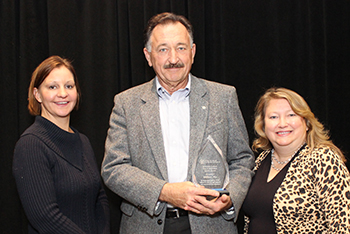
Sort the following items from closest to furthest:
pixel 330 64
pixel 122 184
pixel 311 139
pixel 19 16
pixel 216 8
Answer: pixel 122 184 → pixel 311 139 → pixel 19 16 → pixel 216 8 → pixel 330 64

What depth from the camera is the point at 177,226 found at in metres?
1.78

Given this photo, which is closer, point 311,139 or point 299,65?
point 311,139

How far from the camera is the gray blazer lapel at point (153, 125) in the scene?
178 centimetres

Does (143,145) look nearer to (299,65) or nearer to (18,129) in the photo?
(18,129)

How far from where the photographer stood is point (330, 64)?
10.8 feet

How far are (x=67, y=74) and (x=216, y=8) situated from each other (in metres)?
1.65

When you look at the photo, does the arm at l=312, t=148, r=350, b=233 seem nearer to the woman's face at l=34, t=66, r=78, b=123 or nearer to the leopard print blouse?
the leopard print blouse

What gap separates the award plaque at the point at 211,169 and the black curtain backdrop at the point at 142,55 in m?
1.38

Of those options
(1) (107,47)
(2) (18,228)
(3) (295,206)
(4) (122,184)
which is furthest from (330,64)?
(2) (18,228)

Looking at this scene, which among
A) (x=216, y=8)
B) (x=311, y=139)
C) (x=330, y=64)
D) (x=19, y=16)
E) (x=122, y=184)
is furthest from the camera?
(x=330, y=64)

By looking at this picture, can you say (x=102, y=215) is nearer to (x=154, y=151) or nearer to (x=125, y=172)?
(x=125, y=172)

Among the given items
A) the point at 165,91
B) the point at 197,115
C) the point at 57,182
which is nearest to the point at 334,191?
the point at 197,115

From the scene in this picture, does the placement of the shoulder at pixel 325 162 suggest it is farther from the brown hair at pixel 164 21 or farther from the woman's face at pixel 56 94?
the woman's face at pixel 56 94

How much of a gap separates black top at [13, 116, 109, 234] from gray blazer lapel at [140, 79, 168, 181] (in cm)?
46
